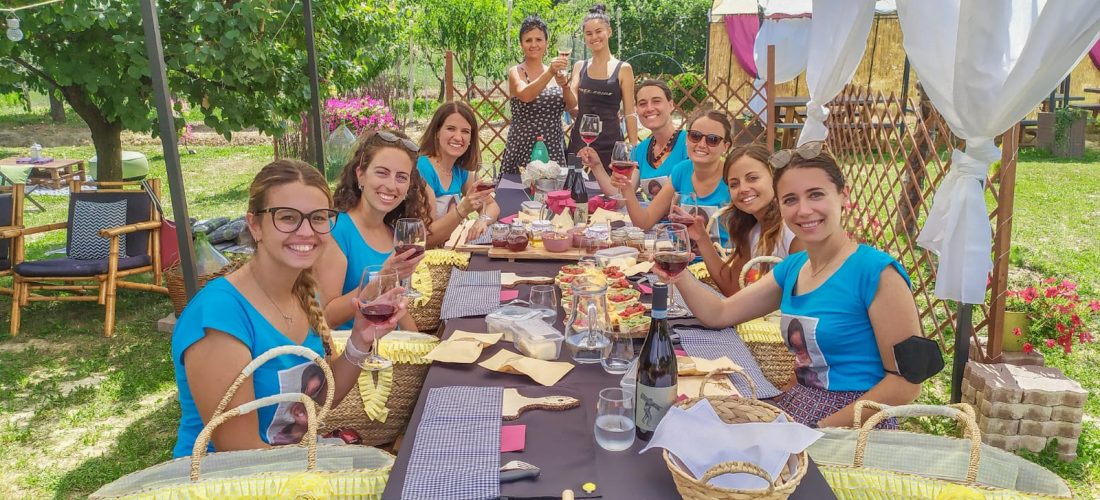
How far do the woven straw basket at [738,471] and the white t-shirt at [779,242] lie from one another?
1.62 m

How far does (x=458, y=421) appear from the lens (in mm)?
1956

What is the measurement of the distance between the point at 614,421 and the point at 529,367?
52cm

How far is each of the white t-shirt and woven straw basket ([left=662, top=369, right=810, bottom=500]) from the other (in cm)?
162

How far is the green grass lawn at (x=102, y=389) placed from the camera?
11.8 ft

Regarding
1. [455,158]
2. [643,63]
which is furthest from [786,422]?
[643,63]

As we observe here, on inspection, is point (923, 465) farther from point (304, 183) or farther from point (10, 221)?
point (10, 221)

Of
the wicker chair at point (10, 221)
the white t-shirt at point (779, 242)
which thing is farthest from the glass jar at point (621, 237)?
the wicker chair at point (10, 221)

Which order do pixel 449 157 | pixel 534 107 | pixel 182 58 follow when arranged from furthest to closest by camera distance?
pixel 534 107 < pixel 182 58 < pixel 449 157

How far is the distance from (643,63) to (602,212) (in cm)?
1530

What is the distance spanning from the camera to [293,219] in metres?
2.20

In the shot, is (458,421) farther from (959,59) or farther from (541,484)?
(959,59)

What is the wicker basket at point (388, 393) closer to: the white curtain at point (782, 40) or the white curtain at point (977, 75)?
the white curtain at point (977, 75)

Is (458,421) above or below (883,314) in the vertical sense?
below

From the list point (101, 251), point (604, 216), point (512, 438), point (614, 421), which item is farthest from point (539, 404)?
point (101, 251)
